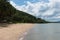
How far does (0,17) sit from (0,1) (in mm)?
6213

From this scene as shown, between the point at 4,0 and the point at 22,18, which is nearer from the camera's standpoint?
the point at 4,0

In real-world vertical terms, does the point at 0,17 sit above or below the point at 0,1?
below

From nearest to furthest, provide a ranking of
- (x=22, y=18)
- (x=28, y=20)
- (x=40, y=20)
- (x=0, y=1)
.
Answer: (x=0, y=1) → (x=22, y=18) → (x=28, y=20) → (x=40, y=20)

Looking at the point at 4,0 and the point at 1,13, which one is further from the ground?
the point at 4,0

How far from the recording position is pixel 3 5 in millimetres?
45688

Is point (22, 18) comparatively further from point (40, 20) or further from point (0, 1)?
point (0, 1)

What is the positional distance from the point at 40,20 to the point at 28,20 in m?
17.3

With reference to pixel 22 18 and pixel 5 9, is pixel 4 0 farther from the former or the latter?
pixel 22 18

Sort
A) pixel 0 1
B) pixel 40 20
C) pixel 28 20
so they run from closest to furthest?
1. pixel 0 1
2. pixel 28 20
3. pixel 40 20

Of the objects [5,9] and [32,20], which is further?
[32,20]

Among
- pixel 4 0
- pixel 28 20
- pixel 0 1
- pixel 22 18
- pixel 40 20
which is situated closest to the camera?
pixel 0 1

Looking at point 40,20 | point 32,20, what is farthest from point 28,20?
point 40,20

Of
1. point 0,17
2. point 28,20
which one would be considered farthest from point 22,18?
point 0,17

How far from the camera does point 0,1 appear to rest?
4431 cm
